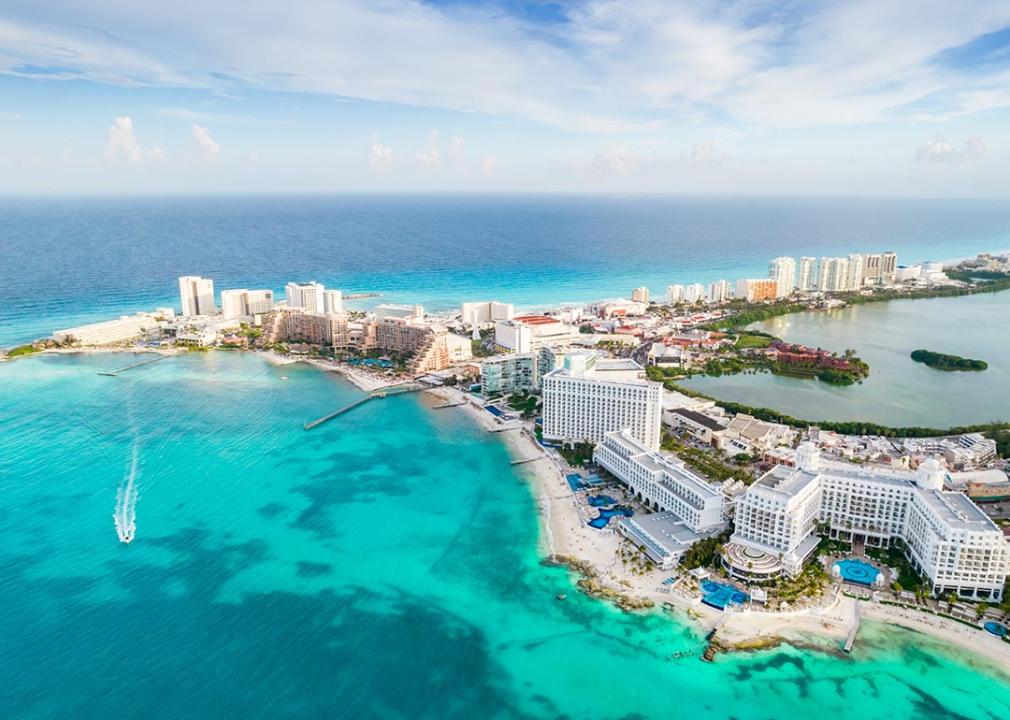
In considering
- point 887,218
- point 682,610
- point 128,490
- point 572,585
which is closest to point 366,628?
point 572,585

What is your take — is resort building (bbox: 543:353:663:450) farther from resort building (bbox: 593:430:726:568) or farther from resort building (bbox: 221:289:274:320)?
resort building (bbox: 221:289:274:320)

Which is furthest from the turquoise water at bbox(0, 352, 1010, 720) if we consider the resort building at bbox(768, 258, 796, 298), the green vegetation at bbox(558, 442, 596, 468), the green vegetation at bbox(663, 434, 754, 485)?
the resort building at bbox(768, 258, 796, 298)

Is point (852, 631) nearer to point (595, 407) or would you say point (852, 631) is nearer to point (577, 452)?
point (577, 452)

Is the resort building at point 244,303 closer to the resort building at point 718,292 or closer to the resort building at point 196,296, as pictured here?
the resort building at point 196,296

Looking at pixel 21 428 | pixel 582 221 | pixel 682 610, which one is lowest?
pixel 682 610

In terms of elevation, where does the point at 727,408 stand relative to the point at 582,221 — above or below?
below

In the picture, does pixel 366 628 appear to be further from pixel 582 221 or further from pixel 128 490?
pixel 582 221

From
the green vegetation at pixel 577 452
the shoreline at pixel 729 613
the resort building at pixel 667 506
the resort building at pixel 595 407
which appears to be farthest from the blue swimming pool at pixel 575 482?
the resort building at pixel 595 407
